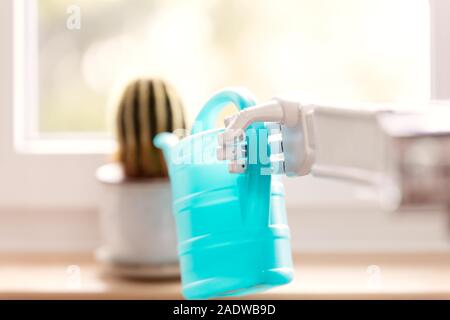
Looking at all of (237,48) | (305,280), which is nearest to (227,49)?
(237,48)

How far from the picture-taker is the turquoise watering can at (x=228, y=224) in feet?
1.69

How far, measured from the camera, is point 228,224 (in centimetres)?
53

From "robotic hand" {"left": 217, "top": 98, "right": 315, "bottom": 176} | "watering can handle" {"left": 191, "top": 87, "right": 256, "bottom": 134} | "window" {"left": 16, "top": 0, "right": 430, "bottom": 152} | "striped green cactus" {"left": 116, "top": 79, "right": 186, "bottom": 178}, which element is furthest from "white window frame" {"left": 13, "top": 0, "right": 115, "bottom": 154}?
"robotic hand" {"left": 217, "top": 98, "right": 315, "bottom": 176}

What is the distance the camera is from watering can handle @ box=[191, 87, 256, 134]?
567 mm

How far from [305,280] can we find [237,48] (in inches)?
15.5

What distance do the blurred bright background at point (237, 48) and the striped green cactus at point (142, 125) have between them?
0.19m

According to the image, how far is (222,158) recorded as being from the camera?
0.47 meters

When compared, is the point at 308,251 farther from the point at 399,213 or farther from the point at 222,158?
the point at 399,213

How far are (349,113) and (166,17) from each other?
2.78 ft

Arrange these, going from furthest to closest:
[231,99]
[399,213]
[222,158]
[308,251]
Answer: [308,251] < [231,99] < [222,158] < [399,213]

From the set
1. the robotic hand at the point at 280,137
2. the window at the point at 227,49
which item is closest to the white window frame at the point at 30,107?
the window at the point at 227,49

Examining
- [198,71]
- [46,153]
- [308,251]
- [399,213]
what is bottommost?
[399,213]
